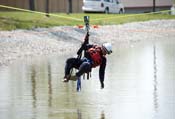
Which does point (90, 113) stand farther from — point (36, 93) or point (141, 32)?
point (141, 32)

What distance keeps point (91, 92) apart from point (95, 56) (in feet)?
7.14

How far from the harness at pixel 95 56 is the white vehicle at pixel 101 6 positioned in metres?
36.5

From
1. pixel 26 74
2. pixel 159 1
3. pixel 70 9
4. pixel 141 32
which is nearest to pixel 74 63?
pixel 26 74

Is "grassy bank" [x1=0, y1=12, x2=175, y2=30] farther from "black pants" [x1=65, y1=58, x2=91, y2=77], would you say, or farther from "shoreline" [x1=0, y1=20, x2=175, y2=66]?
"black pants" [x1=65, y1=58, x2=91, y2=77]

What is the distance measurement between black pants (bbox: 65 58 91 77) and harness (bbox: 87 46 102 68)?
0.15m

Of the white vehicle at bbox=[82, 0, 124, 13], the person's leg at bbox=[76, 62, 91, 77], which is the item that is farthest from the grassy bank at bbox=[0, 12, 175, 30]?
the person's leg at bbox=[76, 62, 91, 77]

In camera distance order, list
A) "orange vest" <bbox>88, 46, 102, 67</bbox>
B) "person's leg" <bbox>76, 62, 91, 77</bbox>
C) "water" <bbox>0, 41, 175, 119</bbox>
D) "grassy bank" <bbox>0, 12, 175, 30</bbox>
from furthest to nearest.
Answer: "grassy bank" <bbox>0, 12, 175, 30</bbox>, "orange vest" <bbox>88, 46, 102, 67</bbox>, "person's leg" <bbox>76, 62, 91, 77</bbox>, "water" <bbox>0, 41, 175, 119</bbox>

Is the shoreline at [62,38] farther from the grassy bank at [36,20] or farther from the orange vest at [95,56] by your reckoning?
the orange vest at [95,56]

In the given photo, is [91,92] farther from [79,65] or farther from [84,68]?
[84,68]

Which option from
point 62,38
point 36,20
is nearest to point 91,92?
point 62,38

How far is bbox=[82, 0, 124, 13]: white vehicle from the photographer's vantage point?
53031 millimetres

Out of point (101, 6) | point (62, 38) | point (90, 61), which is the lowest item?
point (62, 38)

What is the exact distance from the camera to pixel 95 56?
16109 mm

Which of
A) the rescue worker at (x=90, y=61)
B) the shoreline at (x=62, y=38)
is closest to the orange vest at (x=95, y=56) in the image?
the rescue worker at (x=90, y=61)
